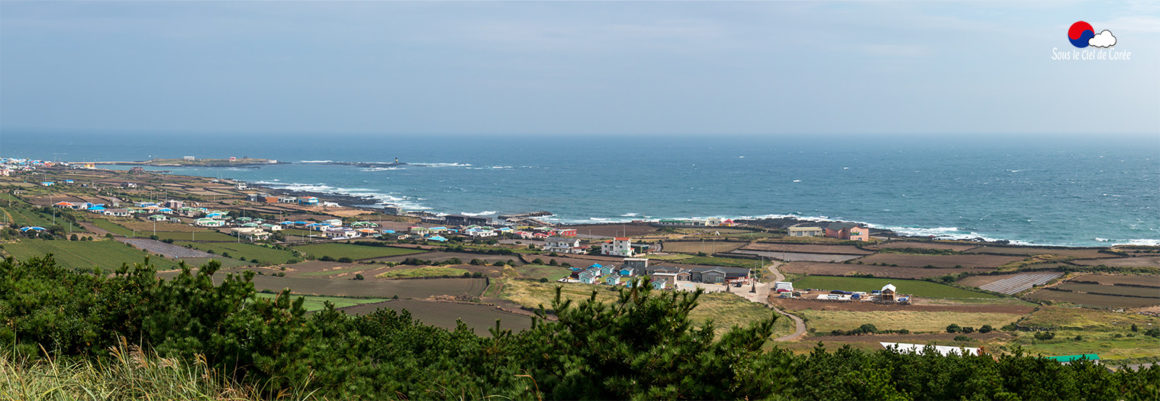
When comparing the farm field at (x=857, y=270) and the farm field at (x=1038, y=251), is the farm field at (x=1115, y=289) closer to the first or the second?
the farm field at (x=857, y=270)

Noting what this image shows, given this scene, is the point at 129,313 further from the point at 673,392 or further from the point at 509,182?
the point at 509,182

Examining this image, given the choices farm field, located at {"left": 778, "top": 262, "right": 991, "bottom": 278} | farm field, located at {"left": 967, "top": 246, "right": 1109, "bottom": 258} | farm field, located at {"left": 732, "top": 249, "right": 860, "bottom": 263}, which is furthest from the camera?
farm field, located at {"left": 967, "top": 246, "right": 1109, "bottom": 258}

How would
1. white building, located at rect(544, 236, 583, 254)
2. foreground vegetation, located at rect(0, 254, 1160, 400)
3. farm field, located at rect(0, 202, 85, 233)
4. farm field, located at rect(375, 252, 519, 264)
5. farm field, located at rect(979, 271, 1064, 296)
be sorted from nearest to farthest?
foreground vegetation, located at rect(0, 254, 1160, 400) → farm field, located at rect(979, 271, 1064, 296) → farm field, located at rect(375, 252, 519, 264) → farm field, located at rect(0, 202, 85, 233) → white building, located at rect(544, 236, 583, 254)

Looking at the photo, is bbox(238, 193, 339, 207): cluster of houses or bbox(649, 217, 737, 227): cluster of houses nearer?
bbox(649, 217, 737, 227): cluster of houses

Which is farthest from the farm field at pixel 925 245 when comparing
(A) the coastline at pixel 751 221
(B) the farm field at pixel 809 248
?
(B) the farm field at pixel 809 248

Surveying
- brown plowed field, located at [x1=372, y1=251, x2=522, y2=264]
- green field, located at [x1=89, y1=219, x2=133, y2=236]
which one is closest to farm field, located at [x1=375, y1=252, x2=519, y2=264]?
brown plowed field, located at [x1=372, y1=251, x2=522, y2=264]

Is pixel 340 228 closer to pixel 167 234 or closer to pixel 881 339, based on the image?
pixel 167 234

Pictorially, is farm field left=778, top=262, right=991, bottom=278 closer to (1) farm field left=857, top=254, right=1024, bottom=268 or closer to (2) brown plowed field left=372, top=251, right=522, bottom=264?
(1) farm field left=857, top=254, right=1024, bottom=268
